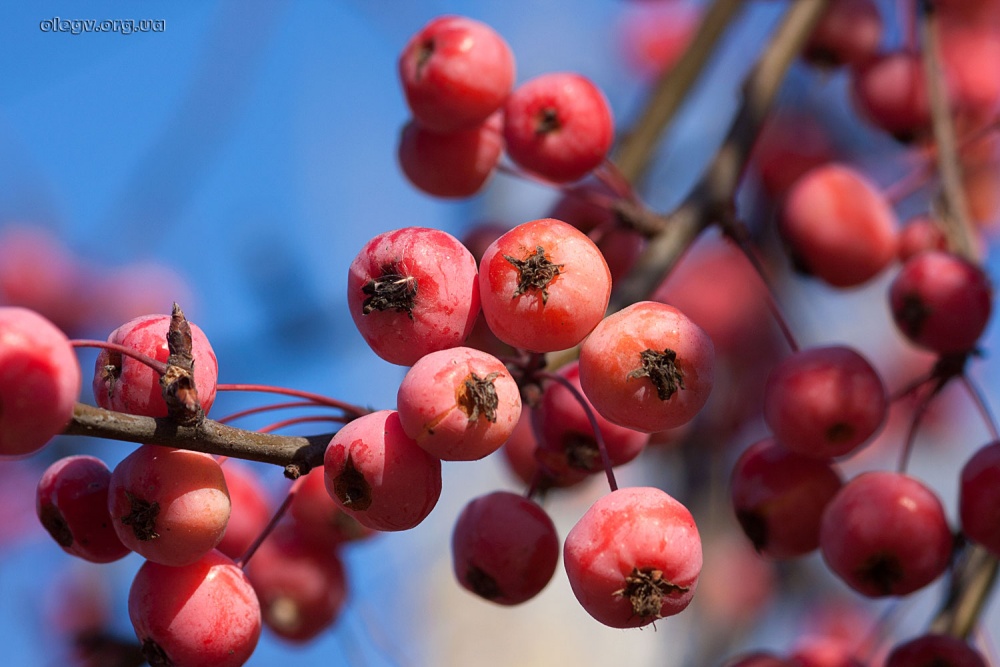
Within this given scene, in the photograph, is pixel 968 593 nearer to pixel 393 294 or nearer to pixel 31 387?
pixel 393 294

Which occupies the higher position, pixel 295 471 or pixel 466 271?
pixel 466 271

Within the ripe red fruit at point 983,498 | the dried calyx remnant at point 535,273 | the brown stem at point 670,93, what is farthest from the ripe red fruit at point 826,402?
the brown stem at point 670,93

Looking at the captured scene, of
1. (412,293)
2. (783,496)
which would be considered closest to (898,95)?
(783,496)

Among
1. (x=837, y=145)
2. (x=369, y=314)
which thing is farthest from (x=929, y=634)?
(x=837, y=145)

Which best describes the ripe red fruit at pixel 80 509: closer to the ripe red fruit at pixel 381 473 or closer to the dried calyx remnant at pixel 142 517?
the dried calyx remnant at pixel 142 517

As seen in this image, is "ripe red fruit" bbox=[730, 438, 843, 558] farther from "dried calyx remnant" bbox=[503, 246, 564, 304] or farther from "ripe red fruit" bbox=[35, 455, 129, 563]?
"ripe red fruit" bbox=[35, 455, 129, 563]

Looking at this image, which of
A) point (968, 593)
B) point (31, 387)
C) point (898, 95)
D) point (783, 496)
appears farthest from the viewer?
point (898, 95)

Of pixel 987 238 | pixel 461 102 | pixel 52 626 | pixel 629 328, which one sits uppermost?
pixel 461 102

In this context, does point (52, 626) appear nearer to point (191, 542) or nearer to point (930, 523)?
point (191, 542)
